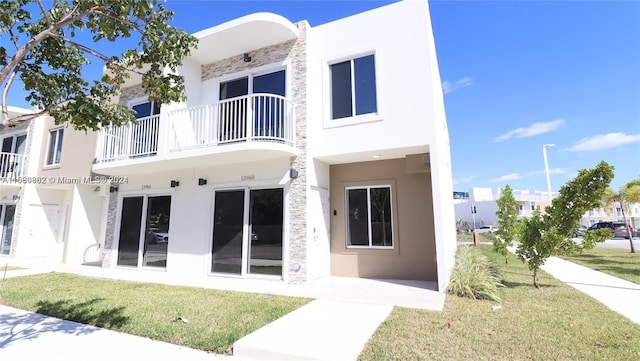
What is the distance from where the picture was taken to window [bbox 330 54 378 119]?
373 inches

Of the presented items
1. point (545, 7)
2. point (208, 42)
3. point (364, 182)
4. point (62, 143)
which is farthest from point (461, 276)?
point (62, 143)

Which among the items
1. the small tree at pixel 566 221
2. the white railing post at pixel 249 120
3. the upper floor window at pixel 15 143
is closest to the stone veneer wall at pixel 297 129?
the white railing post at pixel 249 120

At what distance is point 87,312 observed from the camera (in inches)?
243

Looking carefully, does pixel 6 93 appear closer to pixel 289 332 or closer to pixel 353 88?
pixel 289 332

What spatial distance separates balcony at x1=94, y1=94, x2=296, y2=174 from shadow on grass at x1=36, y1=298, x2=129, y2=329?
4487 mm

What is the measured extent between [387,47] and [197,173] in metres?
7.47

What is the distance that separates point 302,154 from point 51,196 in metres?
14.8

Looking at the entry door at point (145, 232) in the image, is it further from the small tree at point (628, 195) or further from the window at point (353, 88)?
the small tree at point (628, 195)

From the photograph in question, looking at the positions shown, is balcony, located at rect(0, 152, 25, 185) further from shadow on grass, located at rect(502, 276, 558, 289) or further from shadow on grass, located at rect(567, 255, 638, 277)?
shadow on grass, located at rect(567, 255, 638, 277)

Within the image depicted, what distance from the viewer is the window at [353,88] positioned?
31.1 ft

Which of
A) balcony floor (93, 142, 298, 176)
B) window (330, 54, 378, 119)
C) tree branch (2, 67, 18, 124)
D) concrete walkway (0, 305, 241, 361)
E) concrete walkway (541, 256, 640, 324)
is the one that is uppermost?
window (330, 54, 378, 119)

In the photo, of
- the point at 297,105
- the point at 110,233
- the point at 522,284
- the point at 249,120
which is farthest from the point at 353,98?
the point at 110,233

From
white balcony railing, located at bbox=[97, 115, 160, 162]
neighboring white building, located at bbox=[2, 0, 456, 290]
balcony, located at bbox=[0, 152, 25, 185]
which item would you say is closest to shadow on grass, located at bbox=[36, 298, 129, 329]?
neighboring white building, located at bbox=[2, 0, 456, 290]

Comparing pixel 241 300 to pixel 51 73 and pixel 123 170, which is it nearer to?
pixel 51 73
